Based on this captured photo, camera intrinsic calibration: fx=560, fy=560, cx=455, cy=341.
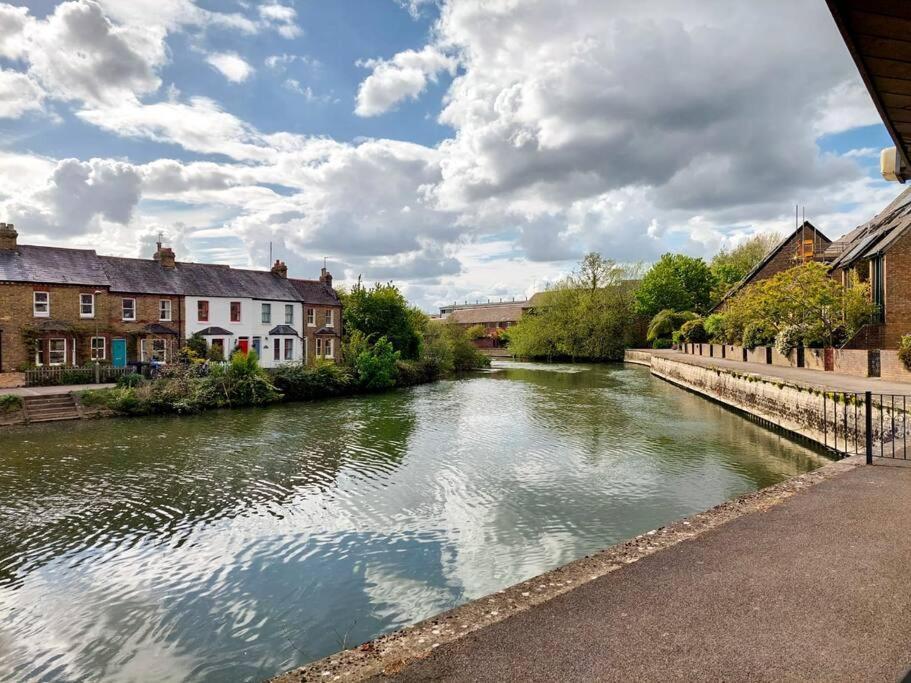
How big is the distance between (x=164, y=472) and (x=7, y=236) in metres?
19.5

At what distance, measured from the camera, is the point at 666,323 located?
174 feet

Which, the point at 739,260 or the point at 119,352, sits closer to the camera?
the point at 119,352

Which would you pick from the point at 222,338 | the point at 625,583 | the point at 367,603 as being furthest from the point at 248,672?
the point at 222,338

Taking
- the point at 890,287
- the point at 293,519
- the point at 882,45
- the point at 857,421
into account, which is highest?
the point at 890,287

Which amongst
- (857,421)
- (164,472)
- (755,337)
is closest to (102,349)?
(164,472)

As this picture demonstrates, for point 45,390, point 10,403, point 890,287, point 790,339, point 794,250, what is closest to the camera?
point 10,403

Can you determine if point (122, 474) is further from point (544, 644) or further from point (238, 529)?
point (544, 644)

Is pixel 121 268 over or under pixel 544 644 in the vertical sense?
over

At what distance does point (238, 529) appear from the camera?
8914 millimetres

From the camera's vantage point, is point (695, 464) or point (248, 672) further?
point (695, 464)

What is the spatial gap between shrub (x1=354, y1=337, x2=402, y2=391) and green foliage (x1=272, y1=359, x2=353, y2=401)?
0.84 m

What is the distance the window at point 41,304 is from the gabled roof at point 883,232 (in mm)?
35258

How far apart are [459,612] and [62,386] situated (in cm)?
2454

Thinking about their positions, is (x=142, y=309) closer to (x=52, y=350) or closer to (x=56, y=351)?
(x=56, y=351)
